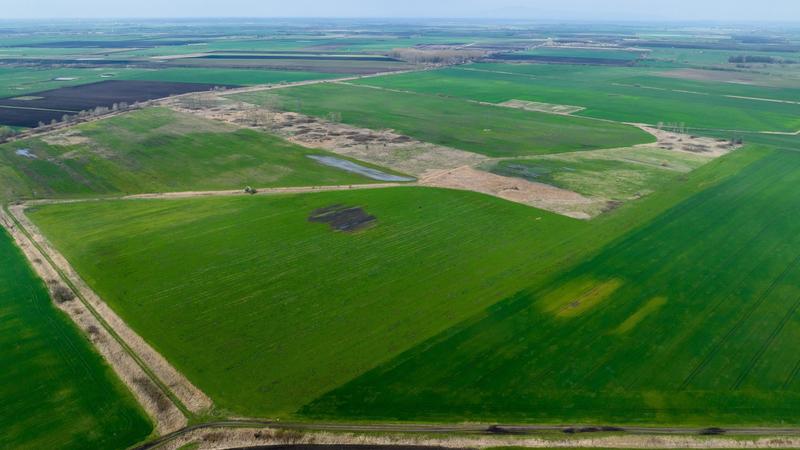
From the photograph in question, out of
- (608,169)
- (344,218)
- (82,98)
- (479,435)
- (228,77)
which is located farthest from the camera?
(228,77)

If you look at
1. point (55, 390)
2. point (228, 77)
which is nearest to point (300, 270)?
point (55, 390)

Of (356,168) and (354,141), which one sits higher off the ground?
(354,141)

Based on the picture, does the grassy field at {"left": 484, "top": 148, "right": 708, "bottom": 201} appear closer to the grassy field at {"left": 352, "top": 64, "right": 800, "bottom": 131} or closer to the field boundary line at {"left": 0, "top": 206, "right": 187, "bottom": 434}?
the grassy field at {"left": 352, "top": 64, "right": 800, "bottom": 131}

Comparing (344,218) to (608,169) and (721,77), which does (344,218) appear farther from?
(721,77)

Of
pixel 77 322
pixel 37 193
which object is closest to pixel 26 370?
pixel 77 322

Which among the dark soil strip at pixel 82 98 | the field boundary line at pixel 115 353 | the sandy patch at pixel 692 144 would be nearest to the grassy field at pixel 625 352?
the field boundary line at pixel 115 353

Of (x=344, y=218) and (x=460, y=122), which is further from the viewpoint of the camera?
(x=460, y=122)

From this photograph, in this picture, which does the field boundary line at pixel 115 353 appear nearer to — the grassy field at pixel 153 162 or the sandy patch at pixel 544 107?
the grassy field at pixel 153 162
